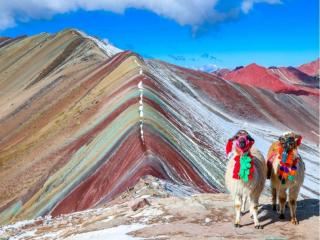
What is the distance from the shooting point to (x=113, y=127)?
28.0 metres

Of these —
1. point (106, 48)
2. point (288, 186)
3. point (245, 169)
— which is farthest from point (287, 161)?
point (106, 48)

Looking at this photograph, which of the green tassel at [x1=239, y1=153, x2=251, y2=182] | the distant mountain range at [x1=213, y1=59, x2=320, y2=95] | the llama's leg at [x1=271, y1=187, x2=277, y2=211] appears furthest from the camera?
the distant mountain range at [x1=213, y1=59, x2=320, y2=95]

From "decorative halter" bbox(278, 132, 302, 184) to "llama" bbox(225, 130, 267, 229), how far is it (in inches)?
17.7

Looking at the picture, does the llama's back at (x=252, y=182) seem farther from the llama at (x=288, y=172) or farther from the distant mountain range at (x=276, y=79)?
the distant mountain range at (x=276, y=79)

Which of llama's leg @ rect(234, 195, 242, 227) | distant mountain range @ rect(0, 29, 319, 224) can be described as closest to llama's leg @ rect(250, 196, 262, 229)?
llama's leg @ rect(234, 195, 242, 227)

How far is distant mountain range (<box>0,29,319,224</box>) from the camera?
2188cm

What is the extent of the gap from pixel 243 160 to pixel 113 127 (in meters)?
18.0

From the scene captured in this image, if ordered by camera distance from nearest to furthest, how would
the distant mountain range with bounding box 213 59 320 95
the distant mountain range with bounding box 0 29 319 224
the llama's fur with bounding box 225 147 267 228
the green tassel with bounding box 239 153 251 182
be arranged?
the green tassel with bounding box 239 153 251 182 < the llama's fur with bounding box 225 147 267 228 < the distant mountain range with bounding box 0 29 319 224 < the distant mountain range with bounding box 213 59 320 95

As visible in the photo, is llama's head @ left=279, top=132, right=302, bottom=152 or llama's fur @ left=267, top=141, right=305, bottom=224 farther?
llama's head @ left=279, top=132, right=302, bottom=152

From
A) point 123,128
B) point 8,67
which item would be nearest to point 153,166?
point 123,128

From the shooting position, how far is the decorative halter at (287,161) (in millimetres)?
10648

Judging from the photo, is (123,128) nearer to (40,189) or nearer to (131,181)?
(40,189)

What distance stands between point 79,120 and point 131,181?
18.6m

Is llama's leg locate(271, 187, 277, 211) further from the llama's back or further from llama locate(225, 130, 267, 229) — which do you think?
llama locate(225, 130, 267, 229)
